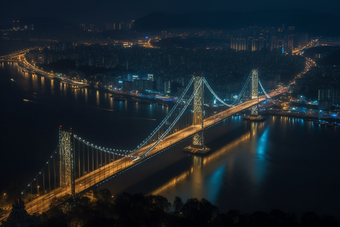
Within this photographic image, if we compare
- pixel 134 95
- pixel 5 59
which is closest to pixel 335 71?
pixel 134 95

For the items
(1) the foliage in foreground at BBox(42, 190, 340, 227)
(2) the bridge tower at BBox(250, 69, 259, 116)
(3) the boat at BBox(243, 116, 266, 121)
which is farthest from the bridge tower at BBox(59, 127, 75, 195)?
(2) the bridge tower at BBox(250, 69, 259, 116)

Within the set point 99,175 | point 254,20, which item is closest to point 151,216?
point 99,175

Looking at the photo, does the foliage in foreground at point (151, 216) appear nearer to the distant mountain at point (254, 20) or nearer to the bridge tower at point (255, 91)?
the bridge tower at point (255, 91)

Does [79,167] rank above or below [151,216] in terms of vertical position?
above

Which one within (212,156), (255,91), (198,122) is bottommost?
(212,156)

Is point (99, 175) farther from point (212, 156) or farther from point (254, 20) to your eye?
point (254, 20)

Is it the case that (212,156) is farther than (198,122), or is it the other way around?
(198,122)

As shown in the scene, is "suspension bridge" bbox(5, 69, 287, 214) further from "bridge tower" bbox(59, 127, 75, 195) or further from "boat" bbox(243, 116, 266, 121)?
"boat" bbox(243, 116, 266, 121)
